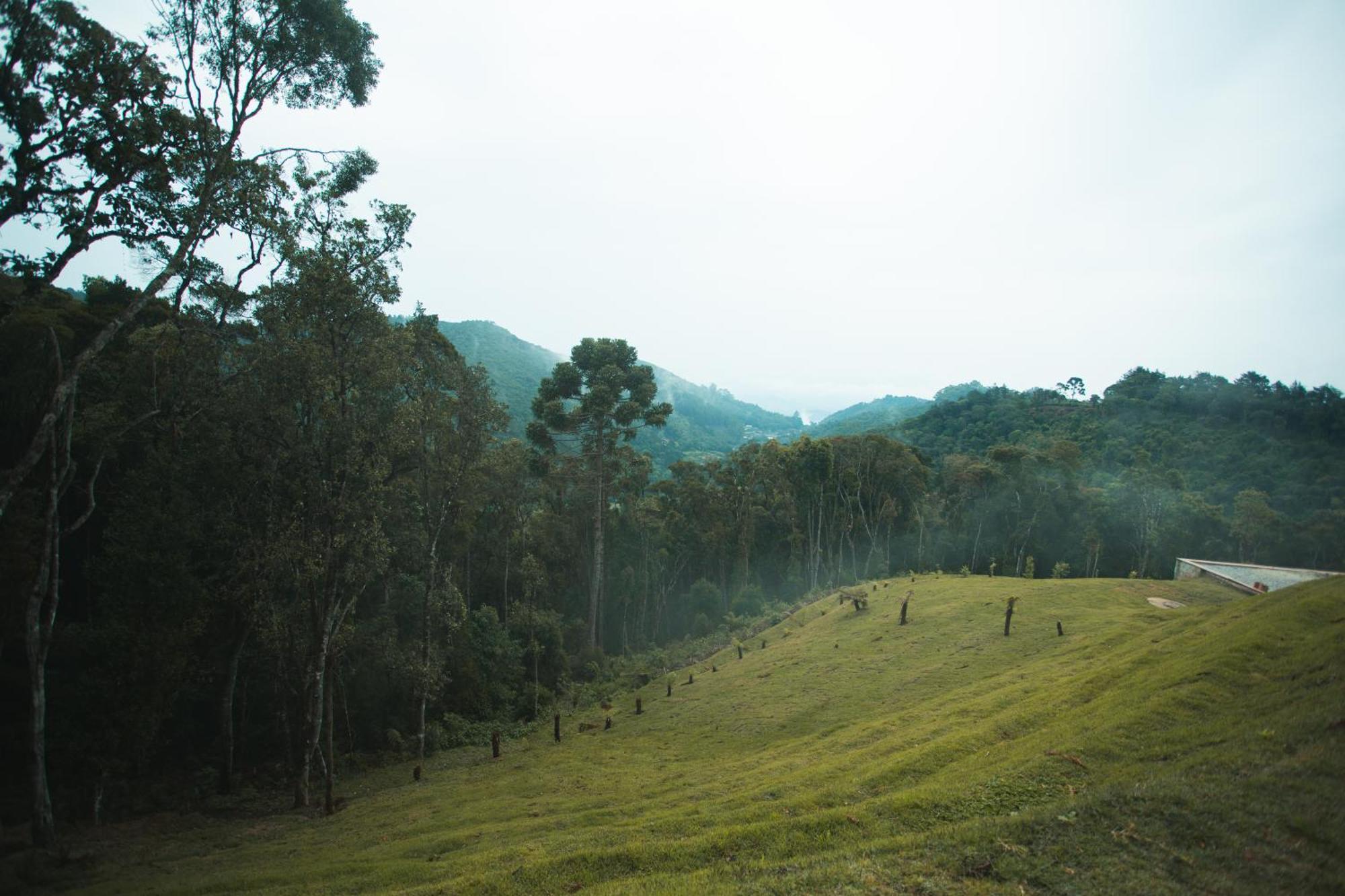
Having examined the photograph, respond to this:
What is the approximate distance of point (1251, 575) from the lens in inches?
1175

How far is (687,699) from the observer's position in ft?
94.7

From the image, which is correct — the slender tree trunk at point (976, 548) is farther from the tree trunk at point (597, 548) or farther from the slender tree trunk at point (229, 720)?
the slender tree trunk at point (229, 720)

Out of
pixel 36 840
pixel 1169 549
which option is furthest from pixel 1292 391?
pixel 36 840

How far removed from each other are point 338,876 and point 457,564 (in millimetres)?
30875

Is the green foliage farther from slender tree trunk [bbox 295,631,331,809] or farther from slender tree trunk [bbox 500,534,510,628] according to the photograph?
slender tree trunk [bbox 295,631,331,809]

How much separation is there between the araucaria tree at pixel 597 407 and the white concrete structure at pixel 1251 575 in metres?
31.8

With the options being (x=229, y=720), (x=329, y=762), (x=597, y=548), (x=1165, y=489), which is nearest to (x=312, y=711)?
(x=329, y=762)

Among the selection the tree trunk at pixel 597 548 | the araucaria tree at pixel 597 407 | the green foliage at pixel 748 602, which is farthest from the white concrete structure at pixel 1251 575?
the tree trunk at pixel 597 548

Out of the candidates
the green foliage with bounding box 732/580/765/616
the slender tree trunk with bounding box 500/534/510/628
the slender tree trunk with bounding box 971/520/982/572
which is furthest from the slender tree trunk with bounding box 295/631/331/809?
the slender tree trunk with bounding box 971/520/982/572

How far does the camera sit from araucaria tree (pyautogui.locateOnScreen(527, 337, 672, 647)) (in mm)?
41094

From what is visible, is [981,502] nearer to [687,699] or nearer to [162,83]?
[687,699]

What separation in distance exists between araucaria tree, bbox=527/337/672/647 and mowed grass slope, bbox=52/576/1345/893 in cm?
2108

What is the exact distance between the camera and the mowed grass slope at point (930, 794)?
7.84 metres

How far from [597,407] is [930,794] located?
1313 inches
